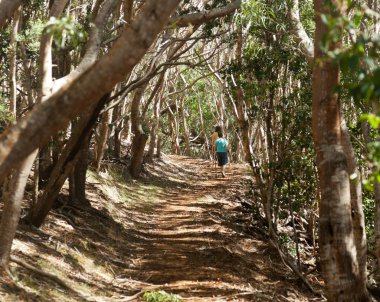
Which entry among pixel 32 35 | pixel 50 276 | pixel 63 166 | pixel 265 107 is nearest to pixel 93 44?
pixel 63 166

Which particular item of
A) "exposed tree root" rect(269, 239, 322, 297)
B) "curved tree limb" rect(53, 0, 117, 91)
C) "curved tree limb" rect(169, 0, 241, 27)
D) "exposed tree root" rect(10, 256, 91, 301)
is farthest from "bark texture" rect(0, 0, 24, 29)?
"exposed tree root" rect(269, 239, 322, 297)

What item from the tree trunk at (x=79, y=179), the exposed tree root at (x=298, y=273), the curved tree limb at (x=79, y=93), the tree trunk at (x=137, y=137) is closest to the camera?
the curved tree limb at (x=79, y=93)

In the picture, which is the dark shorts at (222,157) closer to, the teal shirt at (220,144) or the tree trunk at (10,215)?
the teal shirt at (220,144)

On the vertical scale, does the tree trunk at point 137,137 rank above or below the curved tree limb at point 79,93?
above

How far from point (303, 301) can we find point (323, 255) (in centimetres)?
356

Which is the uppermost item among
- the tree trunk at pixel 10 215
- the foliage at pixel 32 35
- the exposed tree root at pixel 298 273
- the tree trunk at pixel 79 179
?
the foliage at pixel 32 35

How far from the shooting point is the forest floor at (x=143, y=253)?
27.6 feet

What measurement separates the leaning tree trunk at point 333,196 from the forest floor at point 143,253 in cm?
225

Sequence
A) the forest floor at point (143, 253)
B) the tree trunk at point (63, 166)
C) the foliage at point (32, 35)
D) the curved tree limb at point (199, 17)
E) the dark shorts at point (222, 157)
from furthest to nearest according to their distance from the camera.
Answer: the dark shorts at point (222, 157) < the foliage at point (32, 35) < the curved tree limb at point (199, 17) < the tree trunk at point (63, 166) < the forest floor at point (143, 253)

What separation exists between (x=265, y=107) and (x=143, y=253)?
359cm

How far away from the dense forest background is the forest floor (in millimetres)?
437

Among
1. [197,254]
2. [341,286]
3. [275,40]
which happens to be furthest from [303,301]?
[275,40]

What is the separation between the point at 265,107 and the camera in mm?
11727

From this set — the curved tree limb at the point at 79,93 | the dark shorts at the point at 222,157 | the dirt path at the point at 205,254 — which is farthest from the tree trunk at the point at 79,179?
the dark shorts at the point at 222,157
